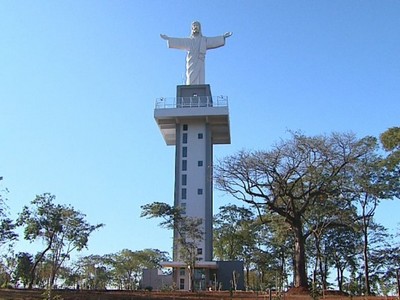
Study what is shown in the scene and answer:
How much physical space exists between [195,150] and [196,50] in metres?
11.9

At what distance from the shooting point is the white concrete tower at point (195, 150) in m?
47.4

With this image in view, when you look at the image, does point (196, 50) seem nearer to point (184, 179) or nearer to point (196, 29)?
point (196, 29)

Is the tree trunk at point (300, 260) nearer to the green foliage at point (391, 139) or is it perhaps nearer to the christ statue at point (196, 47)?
the green foliage at point (391, 139)

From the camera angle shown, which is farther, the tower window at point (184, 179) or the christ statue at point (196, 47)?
the christ statue at point (196, 47)

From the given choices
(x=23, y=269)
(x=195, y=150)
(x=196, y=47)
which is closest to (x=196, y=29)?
(x=196, y=47)

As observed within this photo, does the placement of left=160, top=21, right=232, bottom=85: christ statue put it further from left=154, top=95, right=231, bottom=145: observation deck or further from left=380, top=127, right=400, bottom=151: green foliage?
left=380, top=127, right=400, bottom=151: green foliage

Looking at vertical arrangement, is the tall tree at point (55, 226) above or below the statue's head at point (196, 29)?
below

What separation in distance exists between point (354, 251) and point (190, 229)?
15198mm

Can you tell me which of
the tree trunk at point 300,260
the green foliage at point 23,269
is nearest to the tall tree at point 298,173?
the tree trunk at point 300,260

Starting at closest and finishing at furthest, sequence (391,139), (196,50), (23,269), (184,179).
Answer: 1. (391,139)
2. (23,269)
3. (184,179)
4. (196,50)

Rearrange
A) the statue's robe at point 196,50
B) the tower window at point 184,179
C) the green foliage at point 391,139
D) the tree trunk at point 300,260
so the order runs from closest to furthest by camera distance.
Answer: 1. the green foliage at point 391,139
2. the tree trunk at point 300,260
3. the tower window at point 184,179
4. the statue's robe at point 196,50

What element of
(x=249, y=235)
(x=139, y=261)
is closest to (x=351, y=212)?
(x=249, y=235)

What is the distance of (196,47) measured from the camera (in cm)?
5612

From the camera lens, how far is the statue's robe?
181 feet
